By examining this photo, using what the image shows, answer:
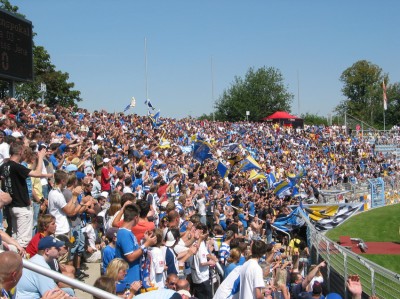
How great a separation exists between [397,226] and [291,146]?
59.9 feet

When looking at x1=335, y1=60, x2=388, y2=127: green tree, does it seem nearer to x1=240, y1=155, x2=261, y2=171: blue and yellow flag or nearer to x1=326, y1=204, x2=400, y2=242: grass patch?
x1=326, y1=204, x2=400, y2=242: grass patch

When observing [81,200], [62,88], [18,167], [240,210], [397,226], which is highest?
[62,88]

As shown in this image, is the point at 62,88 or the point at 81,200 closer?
the point at 81,200

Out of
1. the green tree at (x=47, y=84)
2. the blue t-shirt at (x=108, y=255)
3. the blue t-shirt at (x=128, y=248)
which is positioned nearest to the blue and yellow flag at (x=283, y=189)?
the blue t-shirt at (x=108, y=255)

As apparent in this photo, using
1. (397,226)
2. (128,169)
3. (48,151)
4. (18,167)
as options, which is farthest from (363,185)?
(18,167)

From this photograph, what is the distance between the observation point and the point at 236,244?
756cm

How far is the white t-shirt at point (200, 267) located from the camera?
777 centimetres

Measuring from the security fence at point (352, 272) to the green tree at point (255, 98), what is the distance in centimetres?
7524

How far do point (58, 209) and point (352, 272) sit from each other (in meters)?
5.21

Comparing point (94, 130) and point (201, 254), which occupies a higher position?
point (94, 130)

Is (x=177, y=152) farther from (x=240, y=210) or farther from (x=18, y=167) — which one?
(x=18, y=167)

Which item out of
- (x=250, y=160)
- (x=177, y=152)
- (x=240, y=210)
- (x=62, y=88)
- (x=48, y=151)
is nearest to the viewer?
(x=48, y=151)

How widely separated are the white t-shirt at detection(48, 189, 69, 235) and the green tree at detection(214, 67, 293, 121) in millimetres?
79247

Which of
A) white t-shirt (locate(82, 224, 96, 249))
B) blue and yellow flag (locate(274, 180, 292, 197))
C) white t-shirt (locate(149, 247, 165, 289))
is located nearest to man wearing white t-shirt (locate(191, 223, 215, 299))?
white t-shirt (locate(149, 247, 165, 289))
